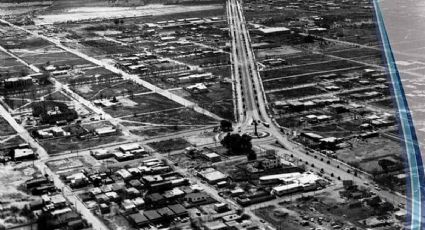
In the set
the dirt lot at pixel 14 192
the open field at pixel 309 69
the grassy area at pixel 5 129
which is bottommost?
the dirt lot at pixel 14 192

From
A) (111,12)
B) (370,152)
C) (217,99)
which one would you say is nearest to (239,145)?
(370,152)

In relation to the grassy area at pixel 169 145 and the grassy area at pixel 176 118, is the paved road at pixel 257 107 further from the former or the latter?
the grassy area at pixel 169 145

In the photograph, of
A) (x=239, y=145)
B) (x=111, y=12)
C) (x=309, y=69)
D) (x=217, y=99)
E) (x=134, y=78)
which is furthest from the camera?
(x=111, y=12)

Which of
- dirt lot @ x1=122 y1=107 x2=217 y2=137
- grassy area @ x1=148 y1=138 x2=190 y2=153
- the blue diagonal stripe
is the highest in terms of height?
the blue diagonal stripe

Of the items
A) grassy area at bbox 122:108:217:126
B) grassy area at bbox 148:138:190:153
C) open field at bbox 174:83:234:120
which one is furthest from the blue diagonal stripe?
open field at bbox 174:83:234:120

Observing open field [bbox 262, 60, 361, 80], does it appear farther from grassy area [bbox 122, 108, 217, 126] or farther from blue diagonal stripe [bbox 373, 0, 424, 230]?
blue diagonal stripe [bbox 373, 0, 424, 230]

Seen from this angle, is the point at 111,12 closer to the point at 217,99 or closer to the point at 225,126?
the point at 217,99

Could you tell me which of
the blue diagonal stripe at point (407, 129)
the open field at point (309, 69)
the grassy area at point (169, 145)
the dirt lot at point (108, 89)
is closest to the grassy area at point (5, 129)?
the dirt lot at point (108, 89)

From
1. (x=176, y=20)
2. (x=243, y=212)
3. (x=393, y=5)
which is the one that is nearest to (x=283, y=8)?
(x=176, y=20)

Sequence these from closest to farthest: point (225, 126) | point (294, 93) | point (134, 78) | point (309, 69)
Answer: point (225, 126), point (294, 93), point (134, 78), point (309, 69)
